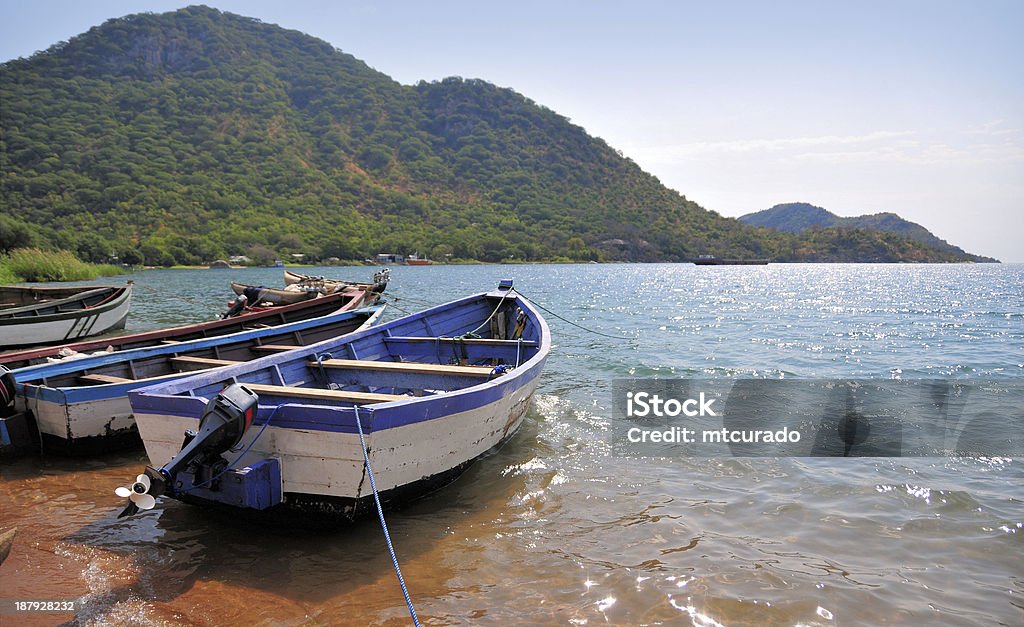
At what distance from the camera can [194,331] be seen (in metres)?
11.0

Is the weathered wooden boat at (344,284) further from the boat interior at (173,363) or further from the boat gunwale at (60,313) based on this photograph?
the boat interior at (173,363)

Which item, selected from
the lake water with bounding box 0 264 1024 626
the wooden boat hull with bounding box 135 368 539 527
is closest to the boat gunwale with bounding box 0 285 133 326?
the lake water with bounding box 0 264 1024 626

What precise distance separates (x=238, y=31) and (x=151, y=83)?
4316 centimetres

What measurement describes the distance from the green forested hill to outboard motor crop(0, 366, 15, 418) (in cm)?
7539

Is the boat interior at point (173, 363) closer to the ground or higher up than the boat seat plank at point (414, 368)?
closer to the ground

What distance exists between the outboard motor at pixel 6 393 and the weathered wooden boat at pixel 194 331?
930 mm

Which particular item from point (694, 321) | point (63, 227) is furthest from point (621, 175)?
point (694, 321)

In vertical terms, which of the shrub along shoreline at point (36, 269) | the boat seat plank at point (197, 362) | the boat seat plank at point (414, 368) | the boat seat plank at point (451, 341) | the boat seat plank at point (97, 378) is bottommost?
the boat seat plank at point (97, 378)

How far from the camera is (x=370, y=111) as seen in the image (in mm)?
145000

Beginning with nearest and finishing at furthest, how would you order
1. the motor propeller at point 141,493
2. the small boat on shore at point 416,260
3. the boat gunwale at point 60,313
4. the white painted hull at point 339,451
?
1. the motor propeller at point 141,493
2. the white painted hull at point 339,451
3. the boat gunwale at point 60,313
4. the small boat on shore at point 416,260

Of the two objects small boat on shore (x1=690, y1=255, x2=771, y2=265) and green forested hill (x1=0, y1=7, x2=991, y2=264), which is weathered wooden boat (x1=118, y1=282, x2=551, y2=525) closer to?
green forested hill (x1=0, y1=7, x2=991, y2=264)

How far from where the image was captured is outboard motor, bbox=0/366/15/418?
6746mm

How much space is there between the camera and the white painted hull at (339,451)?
15.8ft

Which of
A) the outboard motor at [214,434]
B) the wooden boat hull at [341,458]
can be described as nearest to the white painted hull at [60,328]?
the wooden boat hull at [341,458]
